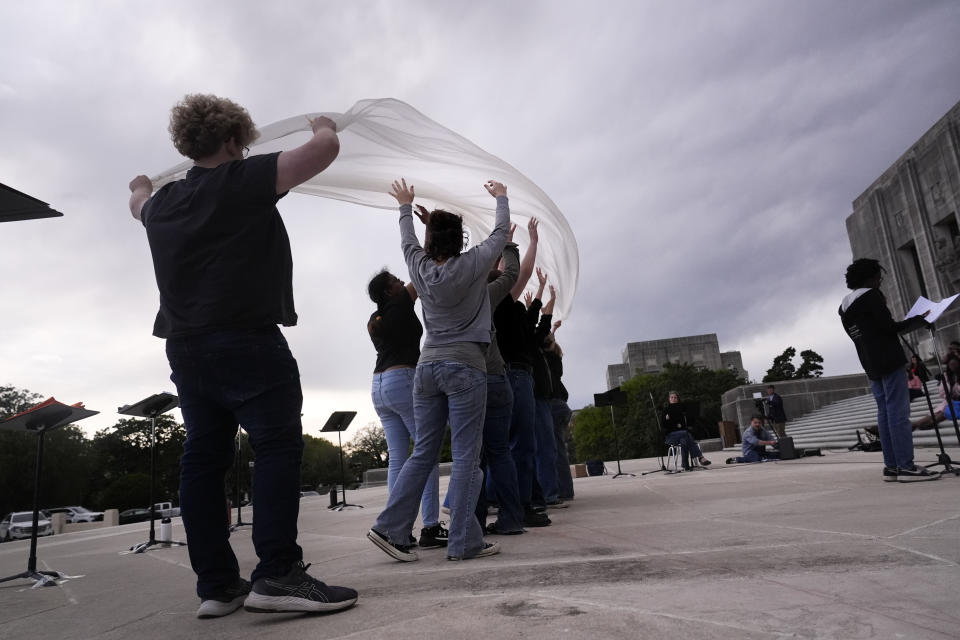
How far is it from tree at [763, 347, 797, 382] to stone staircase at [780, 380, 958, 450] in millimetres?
42100

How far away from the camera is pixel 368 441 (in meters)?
74.2

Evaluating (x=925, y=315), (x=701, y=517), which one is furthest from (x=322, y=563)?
(x=925, y=315)

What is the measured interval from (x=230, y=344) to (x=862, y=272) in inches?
233

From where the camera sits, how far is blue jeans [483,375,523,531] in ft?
13.0

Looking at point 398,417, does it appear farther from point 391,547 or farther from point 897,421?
point 897,421

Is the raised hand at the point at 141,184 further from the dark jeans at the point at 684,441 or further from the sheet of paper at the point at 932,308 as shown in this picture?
the dark jeans at the point at 684,441

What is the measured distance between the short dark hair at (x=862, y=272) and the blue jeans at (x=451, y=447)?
14.8 ft

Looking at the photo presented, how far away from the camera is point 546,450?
6.33 metres

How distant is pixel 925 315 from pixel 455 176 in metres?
4.61

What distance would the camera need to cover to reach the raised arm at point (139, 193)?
291 centimetres

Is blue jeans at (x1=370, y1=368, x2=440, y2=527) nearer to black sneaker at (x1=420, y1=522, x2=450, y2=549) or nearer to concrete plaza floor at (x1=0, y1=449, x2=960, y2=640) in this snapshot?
black sneaker at (x1=420, y1=522, x2=450, y2=549)

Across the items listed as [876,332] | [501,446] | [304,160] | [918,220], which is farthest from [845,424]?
[918,220]

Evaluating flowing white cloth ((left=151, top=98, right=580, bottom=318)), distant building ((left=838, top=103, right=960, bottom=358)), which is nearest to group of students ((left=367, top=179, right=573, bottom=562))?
flowing white cloth ((left=151, top=98, right=580, bottom=318))

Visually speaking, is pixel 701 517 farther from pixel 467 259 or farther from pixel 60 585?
pixel 60 585
